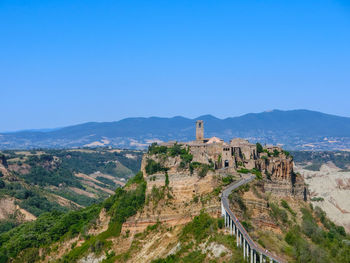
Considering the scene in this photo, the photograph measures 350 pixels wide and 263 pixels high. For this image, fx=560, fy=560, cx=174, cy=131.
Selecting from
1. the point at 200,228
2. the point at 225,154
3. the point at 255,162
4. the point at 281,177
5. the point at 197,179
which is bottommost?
the point at 200,228

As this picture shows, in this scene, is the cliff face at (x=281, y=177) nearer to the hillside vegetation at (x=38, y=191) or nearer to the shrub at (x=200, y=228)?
the shrub at (x=200, y=228)

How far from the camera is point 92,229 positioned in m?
65.8

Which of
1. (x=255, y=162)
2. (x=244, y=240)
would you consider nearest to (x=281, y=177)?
(x=255, y=162)

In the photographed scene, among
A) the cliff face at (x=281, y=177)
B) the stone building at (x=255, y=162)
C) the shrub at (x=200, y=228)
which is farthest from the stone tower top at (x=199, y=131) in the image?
the shrub at (x=200, y=228)

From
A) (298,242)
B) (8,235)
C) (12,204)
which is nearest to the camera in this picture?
(298,242)

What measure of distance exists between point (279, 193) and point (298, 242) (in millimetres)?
16120

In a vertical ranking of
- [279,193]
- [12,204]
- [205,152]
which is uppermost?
[205,152]

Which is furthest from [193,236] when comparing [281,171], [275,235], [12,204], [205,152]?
[12,204]

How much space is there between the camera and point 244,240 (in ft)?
141

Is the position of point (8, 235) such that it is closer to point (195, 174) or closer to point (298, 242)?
point (195, 174)

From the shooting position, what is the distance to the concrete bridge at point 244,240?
40656mm

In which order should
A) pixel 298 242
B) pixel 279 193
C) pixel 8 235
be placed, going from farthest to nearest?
pixel 8 235
pixel 279 193
pixel 298 242

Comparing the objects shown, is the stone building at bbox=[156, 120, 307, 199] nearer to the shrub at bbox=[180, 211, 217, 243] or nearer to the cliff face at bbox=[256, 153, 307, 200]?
the cliff face at bbox=[256, 153, 307, 200]

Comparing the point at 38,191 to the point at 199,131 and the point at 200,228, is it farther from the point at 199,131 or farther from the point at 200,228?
the point at 200,228
